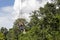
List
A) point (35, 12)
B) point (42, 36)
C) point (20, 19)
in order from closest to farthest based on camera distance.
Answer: point (42, 36) → point (35, 12) → point (20, 19)

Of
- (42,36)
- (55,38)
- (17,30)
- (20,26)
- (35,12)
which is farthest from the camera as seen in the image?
(20,26)

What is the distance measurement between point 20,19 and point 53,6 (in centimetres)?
5868

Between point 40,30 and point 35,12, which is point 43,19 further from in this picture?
point 35,12

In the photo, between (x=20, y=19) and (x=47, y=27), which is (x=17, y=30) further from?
(x=47, y=27)

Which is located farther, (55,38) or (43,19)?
(43,19)

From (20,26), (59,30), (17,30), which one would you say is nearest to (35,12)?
(59,30)

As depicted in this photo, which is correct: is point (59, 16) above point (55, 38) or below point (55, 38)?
above

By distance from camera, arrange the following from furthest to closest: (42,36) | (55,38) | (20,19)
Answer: (20,19), (42,36), (55,38)

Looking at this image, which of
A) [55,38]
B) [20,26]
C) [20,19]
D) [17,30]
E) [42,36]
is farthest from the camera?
[20,19]

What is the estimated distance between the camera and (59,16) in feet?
180

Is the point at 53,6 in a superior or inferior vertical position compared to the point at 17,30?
superior

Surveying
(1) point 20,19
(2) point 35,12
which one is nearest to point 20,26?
(1) point 20,19

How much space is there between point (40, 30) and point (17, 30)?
42.0m

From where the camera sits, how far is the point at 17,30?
10100 cm
